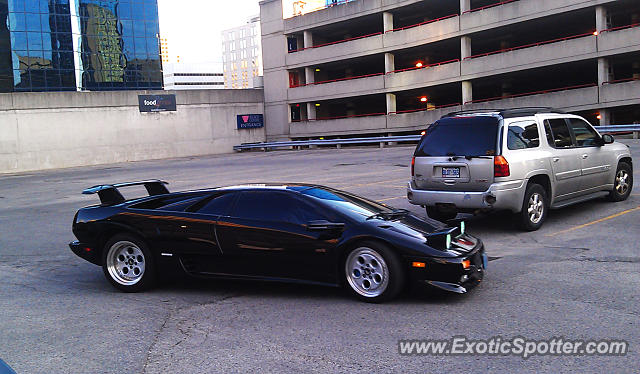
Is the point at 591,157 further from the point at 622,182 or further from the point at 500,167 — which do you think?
the point at 500,167

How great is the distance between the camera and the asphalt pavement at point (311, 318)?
4457 millimetres

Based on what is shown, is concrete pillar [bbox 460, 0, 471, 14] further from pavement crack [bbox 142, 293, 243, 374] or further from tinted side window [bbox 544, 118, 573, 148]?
pavement crack [bbox 142, 293, 243, 374]

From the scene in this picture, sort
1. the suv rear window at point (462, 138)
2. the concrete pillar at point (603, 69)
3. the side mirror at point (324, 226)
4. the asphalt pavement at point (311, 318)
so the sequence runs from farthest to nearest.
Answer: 1. the concrete pillar at point (603, 69)
2. the suv rear window at point (462, 138)
3. the side mirror at point (324, 226)
4. the asphalt pavement at point (311, 318)

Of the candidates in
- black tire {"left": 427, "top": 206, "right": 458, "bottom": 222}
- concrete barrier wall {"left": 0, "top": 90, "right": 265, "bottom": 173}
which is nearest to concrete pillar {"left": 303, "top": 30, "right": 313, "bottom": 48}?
concrete barrier wall {"left": 0, "top": 90, "right": 265, "bottom": 173}

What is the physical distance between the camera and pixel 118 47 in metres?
59.4

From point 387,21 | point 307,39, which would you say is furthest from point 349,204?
point 307,39

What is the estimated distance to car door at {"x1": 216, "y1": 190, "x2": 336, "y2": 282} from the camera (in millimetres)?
6020

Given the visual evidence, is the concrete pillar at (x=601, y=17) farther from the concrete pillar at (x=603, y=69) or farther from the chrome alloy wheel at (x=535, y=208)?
the chrome alloy wheel at (x=535, y=208)

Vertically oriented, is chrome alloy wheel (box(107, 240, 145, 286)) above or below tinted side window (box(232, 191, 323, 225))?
below

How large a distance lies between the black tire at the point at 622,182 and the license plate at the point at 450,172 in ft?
13.1

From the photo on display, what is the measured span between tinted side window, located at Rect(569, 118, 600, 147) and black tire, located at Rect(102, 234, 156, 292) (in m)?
7.51

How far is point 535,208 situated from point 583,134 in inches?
86.7

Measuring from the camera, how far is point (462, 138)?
927cm

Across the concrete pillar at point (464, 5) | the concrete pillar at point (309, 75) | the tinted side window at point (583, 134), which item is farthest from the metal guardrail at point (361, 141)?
the tinted side window at point (583, 134)
